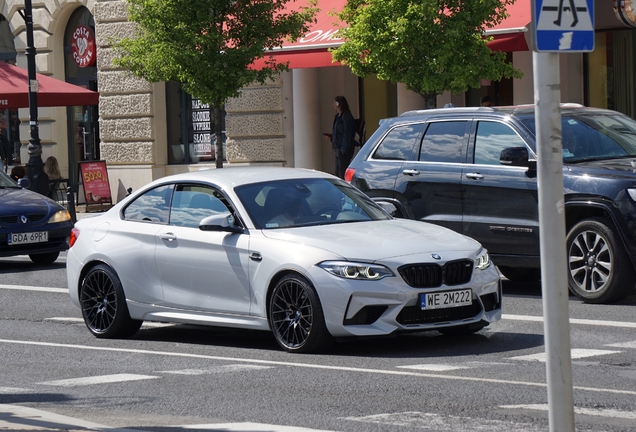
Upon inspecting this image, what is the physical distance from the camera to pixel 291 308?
933 centimetres

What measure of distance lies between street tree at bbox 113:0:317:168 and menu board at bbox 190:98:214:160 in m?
3.94

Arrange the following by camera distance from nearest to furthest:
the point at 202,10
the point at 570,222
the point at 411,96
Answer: the point at 570,222, the point at 202,10, the point at 411,96

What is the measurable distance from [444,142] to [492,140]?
0.61 meters

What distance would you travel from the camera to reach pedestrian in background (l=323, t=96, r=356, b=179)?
76.8ft

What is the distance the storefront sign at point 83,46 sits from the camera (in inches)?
1170

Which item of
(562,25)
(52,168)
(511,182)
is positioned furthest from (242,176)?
(52,168)

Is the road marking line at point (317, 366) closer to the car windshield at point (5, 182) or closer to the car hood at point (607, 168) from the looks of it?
the car hood at point (607, 168)

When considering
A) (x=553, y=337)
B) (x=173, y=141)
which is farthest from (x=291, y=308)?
(x=173, y=141)

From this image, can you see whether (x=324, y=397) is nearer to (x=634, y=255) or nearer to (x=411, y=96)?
(x=634, y=255)

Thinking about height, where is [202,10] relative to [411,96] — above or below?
above

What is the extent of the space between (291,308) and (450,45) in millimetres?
10875

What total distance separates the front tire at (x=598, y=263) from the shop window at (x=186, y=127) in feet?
54.6

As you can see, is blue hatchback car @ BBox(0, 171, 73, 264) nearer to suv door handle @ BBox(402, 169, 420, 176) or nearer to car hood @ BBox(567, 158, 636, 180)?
suv door handle @ BBox(402, 169, 420, 176)

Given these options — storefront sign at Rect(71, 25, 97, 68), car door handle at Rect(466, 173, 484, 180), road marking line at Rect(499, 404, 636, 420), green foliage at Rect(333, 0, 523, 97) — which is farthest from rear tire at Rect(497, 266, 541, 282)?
storefront sign at Rect(71, 25, 97, 68)
